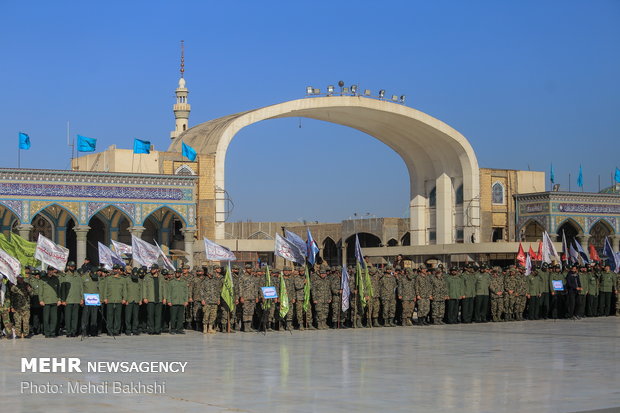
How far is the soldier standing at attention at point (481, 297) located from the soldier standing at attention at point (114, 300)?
7.62 metres

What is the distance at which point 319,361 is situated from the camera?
11.8 metres

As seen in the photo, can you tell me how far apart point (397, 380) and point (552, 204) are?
2961cm

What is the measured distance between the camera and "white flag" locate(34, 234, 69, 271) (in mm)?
16297

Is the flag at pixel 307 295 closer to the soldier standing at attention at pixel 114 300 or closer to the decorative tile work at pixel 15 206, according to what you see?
the soldier standing at attention at pixel 114 300

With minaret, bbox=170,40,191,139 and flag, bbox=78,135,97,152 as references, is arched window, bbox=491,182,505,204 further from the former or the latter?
minaret, bbox=170,40,191,139

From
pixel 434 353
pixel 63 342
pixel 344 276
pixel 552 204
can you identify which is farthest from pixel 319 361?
pixel 552 204

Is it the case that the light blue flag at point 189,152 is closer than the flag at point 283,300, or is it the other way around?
the flag at point 283,300

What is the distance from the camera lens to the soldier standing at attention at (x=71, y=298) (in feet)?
53.0

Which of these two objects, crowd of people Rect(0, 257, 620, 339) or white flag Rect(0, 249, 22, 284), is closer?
white flag Rect(0, 249, 22, 284)

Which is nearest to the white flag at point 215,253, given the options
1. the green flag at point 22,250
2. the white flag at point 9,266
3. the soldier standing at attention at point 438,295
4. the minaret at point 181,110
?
the green flag at point 22,250

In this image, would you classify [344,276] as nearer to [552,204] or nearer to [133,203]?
[133,203]

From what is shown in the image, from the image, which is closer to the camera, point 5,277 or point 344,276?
point 5,277

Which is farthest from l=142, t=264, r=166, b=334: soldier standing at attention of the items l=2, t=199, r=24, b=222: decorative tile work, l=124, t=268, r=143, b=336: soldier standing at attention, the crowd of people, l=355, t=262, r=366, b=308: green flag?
l=2, t=199, r=24, b=222: decorative tile work

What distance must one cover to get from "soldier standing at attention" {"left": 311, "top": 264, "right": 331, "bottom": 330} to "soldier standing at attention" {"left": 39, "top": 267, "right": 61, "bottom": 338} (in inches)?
188
